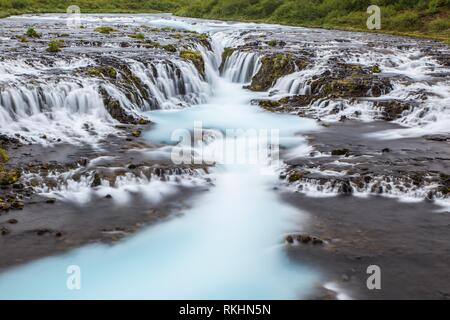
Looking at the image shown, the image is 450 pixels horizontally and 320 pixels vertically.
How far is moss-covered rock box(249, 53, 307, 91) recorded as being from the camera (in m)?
26.1

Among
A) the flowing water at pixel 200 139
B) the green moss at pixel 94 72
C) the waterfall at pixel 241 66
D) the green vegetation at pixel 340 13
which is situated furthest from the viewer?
the green vegetation at pixel 340 13

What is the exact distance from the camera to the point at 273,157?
50.6ft

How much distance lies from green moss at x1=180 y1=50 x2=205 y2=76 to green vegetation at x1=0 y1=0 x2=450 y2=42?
20.8 metres

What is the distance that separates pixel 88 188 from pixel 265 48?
2019cm

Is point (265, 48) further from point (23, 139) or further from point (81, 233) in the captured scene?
point (81, 233)

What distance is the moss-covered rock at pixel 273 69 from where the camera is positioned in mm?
26078

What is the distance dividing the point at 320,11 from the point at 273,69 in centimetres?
3299

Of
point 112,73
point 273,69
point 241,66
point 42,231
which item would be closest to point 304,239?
point 42,231

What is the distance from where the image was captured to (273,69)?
26375mm

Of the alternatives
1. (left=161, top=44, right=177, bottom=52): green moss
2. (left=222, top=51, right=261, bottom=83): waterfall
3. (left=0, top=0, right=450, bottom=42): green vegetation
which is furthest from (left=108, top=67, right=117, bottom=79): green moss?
(left=0, top=0, right=450, bottom=42): green vegetation

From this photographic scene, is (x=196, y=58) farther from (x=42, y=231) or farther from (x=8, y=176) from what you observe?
(x=42, y=231)

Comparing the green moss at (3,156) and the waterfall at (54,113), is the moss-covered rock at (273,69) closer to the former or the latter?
the waterfall at (54,113)

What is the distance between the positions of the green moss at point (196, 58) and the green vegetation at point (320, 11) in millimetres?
20805

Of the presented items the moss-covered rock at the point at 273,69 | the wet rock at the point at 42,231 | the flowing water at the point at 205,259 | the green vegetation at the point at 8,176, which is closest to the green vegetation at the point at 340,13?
the moss-covered rock at the point at 273,69
